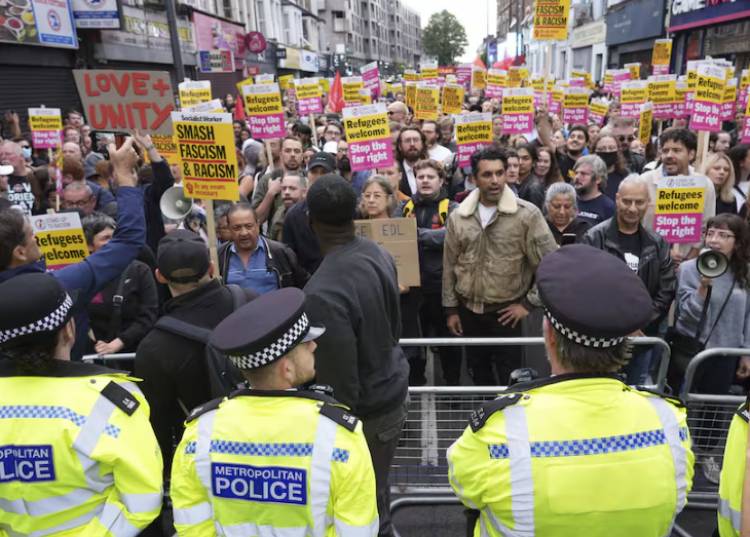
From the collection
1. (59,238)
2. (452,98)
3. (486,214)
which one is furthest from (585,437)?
(452,98)

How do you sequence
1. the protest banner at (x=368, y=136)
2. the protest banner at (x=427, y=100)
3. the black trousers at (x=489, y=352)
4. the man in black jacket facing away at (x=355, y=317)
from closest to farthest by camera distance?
the man in black jacket facing away at (x=355, y=317)
the black trousers at (x=489, y=352)
the protest banner at (x=368, y=136)
the protest banner at (x=427, y=100)

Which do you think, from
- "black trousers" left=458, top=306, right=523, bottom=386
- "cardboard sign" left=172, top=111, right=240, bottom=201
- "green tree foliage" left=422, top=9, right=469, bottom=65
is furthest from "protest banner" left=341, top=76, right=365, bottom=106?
"green tree foliage" left=422, top=9, right=469, bottom=65

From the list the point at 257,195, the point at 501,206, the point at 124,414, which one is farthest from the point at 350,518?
the point at 257,195

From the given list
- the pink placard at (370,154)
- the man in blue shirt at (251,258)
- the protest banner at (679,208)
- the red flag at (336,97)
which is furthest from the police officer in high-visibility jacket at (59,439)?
the red flag at (336,97)

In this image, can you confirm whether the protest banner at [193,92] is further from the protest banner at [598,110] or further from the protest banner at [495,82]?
the protest banner at [495,82]

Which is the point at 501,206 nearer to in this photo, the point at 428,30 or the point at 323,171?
the point at 323,171

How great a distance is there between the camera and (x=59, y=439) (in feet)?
6.08

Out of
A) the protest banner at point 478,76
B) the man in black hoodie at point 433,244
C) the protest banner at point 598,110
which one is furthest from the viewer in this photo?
the protest banner at point 478,76

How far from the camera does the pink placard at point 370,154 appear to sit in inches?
255

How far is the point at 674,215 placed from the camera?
4.52m

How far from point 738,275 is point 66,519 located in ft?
12.9

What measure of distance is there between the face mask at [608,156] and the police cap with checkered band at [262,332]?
5.96 m

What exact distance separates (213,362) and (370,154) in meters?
4.31

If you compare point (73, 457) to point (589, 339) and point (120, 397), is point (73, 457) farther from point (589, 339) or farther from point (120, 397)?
point (589, 339)
